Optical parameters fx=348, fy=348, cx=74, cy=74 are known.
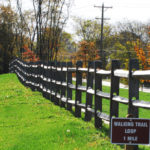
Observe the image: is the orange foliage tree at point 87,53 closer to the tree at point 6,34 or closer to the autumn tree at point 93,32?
the tree at point 6,34

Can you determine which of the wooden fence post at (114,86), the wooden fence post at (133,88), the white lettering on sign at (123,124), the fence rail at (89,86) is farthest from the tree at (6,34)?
the white lettering on sign at (123,124)

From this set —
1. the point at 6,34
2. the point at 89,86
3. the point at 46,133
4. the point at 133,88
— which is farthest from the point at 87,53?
the point at 133,88

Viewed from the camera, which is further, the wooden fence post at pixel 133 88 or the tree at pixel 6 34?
the tree at pixel 6 34

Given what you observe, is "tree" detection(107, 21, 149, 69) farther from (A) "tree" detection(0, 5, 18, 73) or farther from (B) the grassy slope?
(B) the grassy slope

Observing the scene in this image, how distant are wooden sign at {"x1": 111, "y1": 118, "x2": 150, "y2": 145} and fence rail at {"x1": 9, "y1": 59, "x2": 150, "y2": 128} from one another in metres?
0.90

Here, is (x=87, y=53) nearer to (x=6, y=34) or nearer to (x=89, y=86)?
(x=6, y=34)

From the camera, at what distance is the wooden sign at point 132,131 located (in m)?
4.21

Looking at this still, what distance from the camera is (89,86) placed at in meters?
7.78

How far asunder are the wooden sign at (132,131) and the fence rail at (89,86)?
2.94ft

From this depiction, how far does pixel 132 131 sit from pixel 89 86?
3596 mm

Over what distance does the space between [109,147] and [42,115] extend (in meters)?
3.29

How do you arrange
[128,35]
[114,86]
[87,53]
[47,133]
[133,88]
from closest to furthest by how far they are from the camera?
1. [133,88]
2. [114,86]
3. [47,133]
4. [87,53]
5. [128,35]

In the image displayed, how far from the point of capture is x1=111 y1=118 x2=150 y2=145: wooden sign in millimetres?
4211

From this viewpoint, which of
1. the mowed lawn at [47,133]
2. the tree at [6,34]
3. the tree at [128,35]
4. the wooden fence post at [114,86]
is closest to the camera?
the mowed lawn at [47,133]
